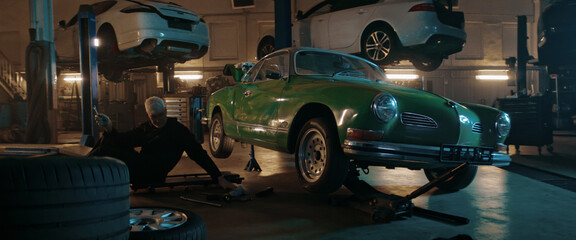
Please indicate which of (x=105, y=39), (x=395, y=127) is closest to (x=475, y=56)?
(x=105, y=39)

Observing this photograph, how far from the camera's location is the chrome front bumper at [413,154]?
3.19 m

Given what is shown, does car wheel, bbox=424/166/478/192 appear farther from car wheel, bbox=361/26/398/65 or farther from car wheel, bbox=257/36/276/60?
car wheel, bbox=257/36/276/60

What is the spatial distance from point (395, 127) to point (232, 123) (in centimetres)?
274

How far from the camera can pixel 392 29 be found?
23.9 ft

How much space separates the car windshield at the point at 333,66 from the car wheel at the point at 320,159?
0.83 metres

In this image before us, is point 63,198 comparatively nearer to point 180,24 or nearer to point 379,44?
point 379,44

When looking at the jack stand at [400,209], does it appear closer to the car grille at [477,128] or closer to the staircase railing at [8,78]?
the car grille at [477,128]

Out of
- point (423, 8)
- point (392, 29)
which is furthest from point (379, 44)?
point (423, 8)

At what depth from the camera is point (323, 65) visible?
4.58m

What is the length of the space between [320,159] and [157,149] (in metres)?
1.47

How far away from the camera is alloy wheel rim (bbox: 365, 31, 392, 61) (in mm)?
7328

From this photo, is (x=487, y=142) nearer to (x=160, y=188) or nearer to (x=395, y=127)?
(x=395, y=127)

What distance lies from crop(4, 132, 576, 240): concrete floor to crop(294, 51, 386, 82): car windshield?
4.10 feet

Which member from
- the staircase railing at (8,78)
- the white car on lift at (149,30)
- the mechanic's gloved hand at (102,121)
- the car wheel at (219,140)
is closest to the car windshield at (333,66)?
the mechanic's gloved hand at (102,121)
